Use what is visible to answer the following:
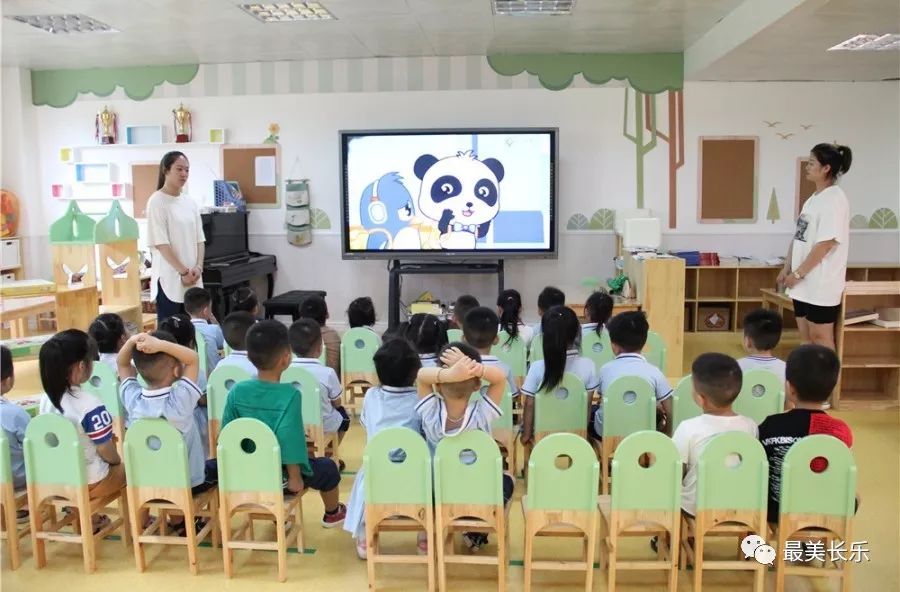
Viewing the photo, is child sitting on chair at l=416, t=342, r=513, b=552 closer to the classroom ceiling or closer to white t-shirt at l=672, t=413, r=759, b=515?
white t-shirt at l=672, t=413, r=759, b=515

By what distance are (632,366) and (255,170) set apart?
16.7ft

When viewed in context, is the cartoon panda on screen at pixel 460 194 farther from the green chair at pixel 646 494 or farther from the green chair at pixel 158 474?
the green chair at pixel 646 494

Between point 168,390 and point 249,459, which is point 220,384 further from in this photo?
point 249,459

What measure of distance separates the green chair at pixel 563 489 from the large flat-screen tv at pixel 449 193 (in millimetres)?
4495

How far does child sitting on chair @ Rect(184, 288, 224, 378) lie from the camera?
387 cm

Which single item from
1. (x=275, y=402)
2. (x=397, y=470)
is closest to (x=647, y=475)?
(x=397, y=470)

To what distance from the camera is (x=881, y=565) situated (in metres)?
2.60

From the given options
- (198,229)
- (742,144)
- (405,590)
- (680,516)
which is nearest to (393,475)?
(405,590)

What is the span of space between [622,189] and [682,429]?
477cm

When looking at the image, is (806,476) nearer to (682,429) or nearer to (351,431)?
(682,429)

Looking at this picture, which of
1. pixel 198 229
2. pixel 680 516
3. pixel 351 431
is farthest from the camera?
pixel 198 229

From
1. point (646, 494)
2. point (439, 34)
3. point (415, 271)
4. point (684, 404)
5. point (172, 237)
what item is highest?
point (439, 34)

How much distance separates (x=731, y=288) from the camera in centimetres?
698

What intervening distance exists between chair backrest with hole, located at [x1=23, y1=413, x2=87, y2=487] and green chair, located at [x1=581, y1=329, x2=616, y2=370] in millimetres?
2394
